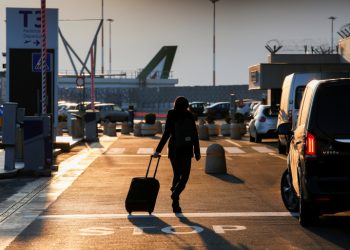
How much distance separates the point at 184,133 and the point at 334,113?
2.82 metres

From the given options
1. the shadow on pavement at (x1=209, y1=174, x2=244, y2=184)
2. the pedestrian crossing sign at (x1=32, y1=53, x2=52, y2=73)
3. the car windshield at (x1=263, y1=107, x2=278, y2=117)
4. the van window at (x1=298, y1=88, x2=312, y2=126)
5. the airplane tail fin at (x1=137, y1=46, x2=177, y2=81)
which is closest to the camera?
the van window at (x1=298, y1=88, x2=312, y2=126)

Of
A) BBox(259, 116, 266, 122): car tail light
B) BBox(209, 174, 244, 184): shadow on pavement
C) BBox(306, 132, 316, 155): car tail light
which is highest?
BBox(306, 132, 316, 155): car tail light

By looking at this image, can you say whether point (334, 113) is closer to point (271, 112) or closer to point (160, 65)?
point (271, 112)

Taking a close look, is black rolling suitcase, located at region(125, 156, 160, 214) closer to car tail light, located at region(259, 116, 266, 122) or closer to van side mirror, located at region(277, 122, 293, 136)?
van side mirror, located at region(277, 122, 293, 136)

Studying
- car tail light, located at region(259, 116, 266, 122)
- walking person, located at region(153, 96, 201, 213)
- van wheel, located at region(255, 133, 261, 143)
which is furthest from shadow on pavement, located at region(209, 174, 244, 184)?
van wheel, located at region(255, 133, 261, 143)

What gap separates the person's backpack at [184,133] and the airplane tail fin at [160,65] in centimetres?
13617

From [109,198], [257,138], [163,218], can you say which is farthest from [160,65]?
[163,218]

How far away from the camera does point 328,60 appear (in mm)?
62781

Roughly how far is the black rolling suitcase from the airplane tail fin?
13659 centimetres

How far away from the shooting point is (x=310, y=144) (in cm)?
998

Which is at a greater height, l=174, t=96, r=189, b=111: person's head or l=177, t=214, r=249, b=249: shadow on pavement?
l=174, t=96, r=189, b=111: person's head

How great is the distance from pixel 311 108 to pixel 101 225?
314 cm

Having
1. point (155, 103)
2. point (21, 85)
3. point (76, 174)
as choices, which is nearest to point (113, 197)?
point (76, 174)

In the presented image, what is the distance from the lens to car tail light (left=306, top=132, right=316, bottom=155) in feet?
32.6
